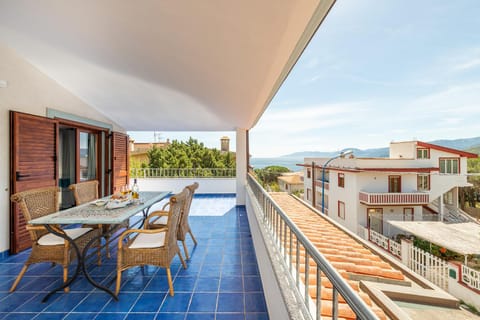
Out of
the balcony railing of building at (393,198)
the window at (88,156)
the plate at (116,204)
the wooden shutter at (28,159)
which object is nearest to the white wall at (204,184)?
the window at (88,156)

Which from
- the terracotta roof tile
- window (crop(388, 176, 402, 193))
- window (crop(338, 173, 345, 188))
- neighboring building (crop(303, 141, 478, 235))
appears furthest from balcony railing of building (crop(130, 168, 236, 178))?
window (crop(388, 176, 402, 193))

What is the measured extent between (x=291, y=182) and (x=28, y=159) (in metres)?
3.68

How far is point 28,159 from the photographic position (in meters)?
3.18

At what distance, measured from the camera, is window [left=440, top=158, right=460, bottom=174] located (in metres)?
0.77

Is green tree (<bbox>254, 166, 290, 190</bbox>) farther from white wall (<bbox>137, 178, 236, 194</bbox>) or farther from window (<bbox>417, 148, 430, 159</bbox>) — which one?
white wall (<bbox>137, 178, 236, 194</bbox>)

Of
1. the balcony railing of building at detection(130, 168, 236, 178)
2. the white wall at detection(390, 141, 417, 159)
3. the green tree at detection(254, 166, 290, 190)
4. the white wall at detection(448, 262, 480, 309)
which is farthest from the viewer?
the balcony railing of building at detection(130, 168, 236, 178)

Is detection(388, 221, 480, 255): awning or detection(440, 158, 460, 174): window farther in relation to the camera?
detection(440, 158, 460, 174): window

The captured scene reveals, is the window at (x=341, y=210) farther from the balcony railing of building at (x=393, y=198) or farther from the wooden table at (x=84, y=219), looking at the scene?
the wooden table at (x=84, y=219)

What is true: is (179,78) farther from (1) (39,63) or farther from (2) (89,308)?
(2) (89,308)

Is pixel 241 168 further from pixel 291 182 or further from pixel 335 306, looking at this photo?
pixel 335 306

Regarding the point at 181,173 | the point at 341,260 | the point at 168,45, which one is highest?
the point at 168,45

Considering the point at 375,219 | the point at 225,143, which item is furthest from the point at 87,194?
the point at 225,143

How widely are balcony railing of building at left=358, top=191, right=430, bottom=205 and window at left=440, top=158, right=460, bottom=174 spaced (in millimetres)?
200

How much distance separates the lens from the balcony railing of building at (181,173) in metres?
8.20
